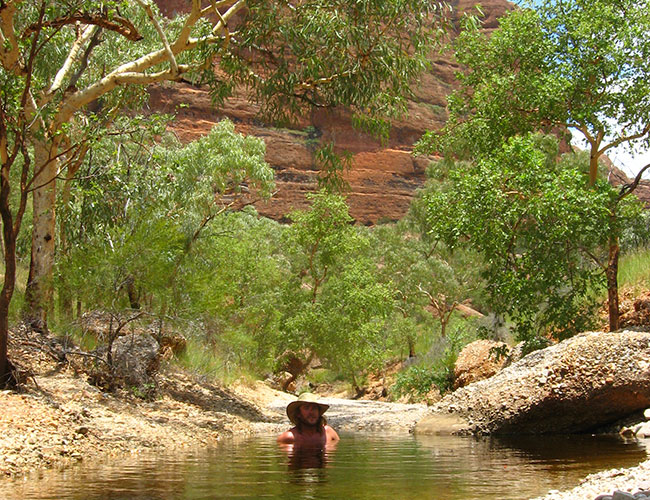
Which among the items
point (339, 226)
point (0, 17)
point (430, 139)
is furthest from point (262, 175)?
point (0, 17)

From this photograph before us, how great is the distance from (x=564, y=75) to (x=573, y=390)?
19.7 ft

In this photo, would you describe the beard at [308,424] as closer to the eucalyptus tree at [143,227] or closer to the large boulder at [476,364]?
the eucalyptus tree at [143,227]

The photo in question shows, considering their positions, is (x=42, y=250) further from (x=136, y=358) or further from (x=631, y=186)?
(x=631, y=186)

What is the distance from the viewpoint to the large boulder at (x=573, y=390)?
25.5 ft

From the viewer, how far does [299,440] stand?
7266mm

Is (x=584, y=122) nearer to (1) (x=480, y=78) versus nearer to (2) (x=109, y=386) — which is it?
(1) (x=480, y=78)

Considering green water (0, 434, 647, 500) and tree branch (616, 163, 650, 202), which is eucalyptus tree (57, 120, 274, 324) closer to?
green water (0, 434, 647, 500)

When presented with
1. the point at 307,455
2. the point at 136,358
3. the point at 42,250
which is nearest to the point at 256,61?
the point at 42,250

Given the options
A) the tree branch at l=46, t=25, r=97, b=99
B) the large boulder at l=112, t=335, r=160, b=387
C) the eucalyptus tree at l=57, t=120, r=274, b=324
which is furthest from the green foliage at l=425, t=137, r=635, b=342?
the tree branch at l=46, t=25, r=97, b=99

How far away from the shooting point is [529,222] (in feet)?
35.6

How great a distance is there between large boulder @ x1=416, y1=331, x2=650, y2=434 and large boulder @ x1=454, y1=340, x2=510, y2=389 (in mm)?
3247

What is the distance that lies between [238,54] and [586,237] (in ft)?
20.0

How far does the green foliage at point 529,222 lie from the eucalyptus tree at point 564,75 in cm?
82

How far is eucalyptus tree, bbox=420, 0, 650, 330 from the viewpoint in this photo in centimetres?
1105
